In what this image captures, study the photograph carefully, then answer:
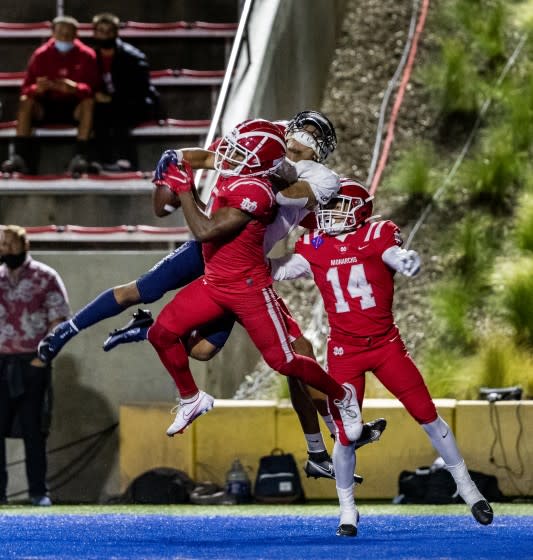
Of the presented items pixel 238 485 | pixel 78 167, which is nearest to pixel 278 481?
pixel 238 485

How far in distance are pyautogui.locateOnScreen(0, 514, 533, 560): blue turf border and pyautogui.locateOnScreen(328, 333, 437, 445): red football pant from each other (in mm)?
617

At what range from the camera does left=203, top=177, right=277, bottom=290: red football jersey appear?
7074 mm

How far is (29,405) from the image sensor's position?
10492mm

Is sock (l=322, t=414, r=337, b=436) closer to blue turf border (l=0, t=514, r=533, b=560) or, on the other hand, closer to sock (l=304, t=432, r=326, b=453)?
sock (l=304, t=432, r=326, b=453)

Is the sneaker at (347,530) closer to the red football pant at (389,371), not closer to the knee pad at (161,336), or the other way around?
the red football pant at (389,371)

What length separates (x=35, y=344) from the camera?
1050 centimetres

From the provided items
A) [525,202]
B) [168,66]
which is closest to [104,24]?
[168,66]

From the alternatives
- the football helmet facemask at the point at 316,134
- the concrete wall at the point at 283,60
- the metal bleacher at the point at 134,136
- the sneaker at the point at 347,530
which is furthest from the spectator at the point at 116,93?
the sneaker at the point at 347,530

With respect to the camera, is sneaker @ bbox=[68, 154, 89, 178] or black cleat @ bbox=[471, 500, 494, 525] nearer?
black cleat @ bbox=[471, 500, 494, 525]

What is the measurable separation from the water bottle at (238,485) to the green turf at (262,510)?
163 millimetres

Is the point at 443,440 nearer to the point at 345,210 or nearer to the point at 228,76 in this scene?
the point at 345,210

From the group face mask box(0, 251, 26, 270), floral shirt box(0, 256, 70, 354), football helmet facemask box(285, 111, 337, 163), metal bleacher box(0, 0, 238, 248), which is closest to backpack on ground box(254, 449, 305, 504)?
floral shirt box(0, 256, 70, 354)

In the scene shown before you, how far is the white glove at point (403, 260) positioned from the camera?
7.12 m

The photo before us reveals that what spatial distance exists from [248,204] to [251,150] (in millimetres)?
259
